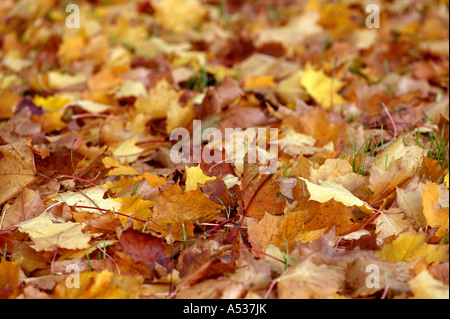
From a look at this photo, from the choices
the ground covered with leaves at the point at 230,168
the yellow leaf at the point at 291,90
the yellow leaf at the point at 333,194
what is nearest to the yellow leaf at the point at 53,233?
the ground covered with leaves at the point at 230,168

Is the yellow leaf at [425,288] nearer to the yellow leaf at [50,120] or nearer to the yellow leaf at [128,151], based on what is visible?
the yellow leaf at [128,151]

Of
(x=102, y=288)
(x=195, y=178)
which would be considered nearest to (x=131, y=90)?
(x=195, y=178)

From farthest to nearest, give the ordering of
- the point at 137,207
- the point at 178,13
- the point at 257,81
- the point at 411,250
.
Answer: the point at 178,13 < the point at 257,81 < the point at 137,207 < the point at 411,250

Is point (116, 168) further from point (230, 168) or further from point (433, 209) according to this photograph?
point (433, 209)
